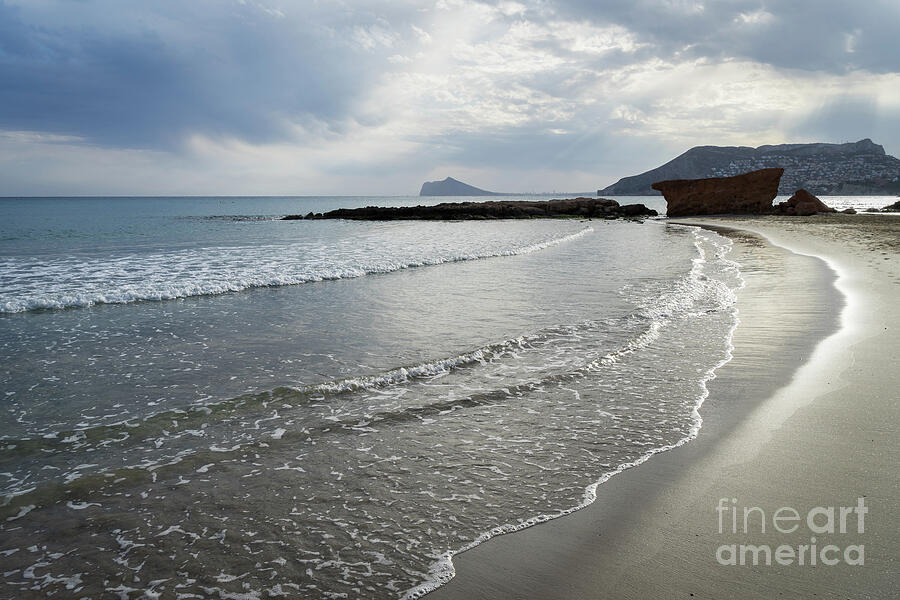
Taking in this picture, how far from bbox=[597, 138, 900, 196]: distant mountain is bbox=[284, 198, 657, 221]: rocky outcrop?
315 ft

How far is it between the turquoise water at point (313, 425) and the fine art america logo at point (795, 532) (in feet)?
3.30

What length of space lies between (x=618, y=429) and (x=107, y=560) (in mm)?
4340

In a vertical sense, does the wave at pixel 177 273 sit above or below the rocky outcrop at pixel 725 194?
below

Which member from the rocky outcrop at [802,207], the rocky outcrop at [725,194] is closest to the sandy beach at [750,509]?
the rocky outcrop at [802,207]

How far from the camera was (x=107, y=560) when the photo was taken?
3.13 m

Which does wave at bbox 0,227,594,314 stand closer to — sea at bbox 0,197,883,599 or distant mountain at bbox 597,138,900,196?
sea at bbox 0,197,883,599

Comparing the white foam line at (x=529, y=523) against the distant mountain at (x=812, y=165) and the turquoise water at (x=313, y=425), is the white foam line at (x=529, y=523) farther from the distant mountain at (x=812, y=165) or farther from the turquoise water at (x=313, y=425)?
the distant mountain at (x=812, y=165)

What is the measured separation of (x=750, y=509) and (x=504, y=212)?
6435 centimetres

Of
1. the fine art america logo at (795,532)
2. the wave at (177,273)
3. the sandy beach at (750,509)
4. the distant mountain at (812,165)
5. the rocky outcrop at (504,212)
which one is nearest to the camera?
the sandy beach at (750,509)

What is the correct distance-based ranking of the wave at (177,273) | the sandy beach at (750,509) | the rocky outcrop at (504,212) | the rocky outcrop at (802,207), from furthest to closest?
the rocky outcrop at (504,212)
the rocky outcrop at (802,207)
the wave at (177,273)
the sandy beach at (750,509)

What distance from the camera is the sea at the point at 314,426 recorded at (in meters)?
3.17

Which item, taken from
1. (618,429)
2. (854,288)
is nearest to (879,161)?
(854,288)

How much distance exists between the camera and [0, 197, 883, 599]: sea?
3.17m

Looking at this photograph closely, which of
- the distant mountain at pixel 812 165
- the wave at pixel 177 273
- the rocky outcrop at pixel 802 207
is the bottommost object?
the wave at pixel 177 273
